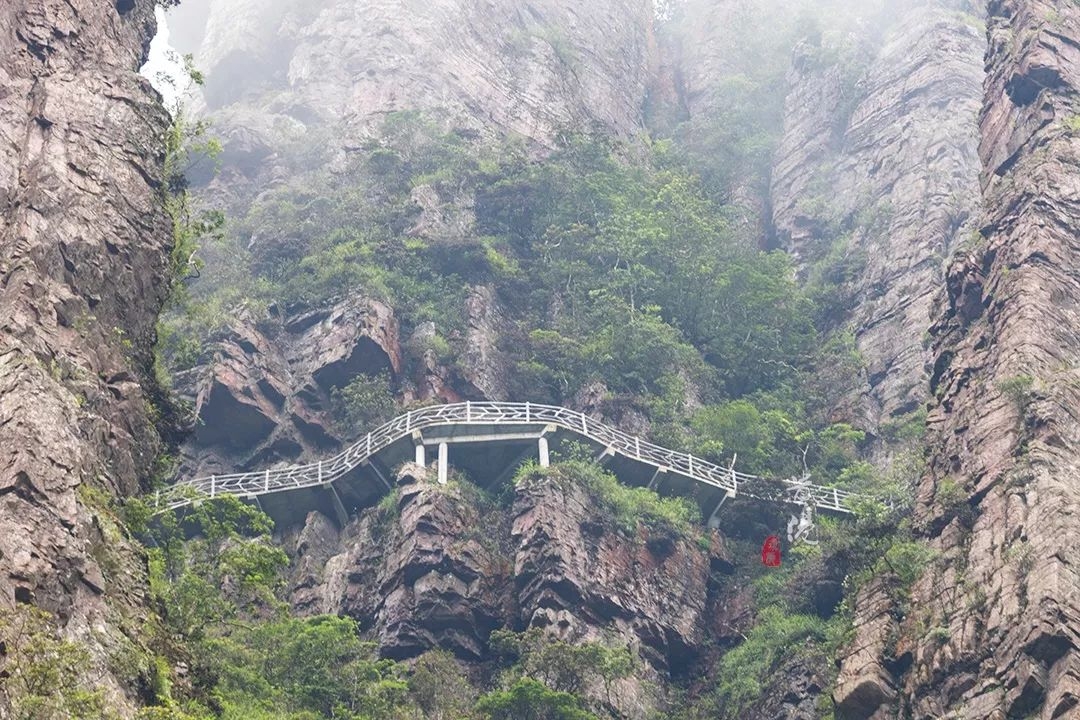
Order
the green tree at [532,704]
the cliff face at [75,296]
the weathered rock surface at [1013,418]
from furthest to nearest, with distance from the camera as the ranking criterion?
1. the green tree at [532,704]
2. the weathered rock surface at [1013,418]
3. the cliff face at [75,296]

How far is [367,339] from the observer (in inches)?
1937

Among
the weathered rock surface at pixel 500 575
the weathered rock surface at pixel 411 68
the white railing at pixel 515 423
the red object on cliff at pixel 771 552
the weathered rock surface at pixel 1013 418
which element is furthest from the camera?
the weathered rock surface at pixel 411 68

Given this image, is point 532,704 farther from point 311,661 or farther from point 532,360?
point 532,360

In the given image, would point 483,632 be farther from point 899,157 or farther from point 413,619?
point 899,157

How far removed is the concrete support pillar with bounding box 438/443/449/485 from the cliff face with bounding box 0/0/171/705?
565 inches

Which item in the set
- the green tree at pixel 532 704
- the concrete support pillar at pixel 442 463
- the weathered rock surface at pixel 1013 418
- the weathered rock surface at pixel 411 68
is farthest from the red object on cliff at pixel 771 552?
the weathered rock surface at pixel 411 68

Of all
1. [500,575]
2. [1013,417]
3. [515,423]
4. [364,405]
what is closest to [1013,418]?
[1013,417]

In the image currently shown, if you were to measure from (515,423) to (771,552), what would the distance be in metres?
8.07

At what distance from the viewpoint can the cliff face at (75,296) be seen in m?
22.3

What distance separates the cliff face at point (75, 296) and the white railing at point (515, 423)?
13941mm

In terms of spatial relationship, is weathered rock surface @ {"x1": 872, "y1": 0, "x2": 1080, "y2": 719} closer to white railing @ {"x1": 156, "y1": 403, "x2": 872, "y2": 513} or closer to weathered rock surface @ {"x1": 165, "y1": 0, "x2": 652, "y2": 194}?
white railing @ {"x1": 156, "y1": 403, "x2": 872, "y2": 513}

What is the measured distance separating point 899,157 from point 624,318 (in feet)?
58.8

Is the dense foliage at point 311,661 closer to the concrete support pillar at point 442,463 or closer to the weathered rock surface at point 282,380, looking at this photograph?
the concrete support pillar at point 442,463

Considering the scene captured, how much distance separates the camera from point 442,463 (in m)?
43.5
